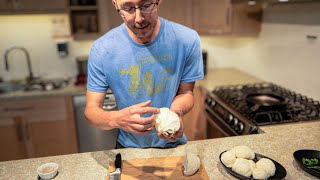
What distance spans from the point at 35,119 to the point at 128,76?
5.26 ft

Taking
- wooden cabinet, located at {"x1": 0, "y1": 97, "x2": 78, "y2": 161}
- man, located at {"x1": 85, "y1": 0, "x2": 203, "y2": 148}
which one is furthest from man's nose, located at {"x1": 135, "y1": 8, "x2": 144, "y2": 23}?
wooden cabinet, located at {"x1": 0, "y1": 97, "x2": 78, "y2": 161}

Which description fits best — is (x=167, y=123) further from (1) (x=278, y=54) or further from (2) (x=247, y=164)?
(1) (x=278, y=54)

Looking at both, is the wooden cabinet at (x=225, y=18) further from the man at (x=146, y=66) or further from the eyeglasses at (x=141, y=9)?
the eyeglasses at (x=141, y=9)

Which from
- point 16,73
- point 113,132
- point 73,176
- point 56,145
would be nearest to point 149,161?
point 73,176

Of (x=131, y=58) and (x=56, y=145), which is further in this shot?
(x=56, y=145)

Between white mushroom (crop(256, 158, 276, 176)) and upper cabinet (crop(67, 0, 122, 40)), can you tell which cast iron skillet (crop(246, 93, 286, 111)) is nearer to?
white mushroom (crop(256, 158, 276, 176))

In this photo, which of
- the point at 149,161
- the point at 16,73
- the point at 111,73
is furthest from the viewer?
the point at 16,73

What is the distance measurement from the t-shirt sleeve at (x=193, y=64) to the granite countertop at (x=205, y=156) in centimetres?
31

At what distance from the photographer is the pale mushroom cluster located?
94 cm

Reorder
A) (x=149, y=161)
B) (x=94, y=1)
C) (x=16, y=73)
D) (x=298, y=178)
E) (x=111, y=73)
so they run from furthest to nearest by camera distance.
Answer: (x=16, y=73) < (x=94, y=1) < (x=111, y=73) < (x=149, y=161) < (x=298, y=178)

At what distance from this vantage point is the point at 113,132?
6.05ft

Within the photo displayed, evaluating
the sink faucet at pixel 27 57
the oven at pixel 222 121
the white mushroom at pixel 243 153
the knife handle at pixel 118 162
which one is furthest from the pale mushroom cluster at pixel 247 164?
the sink faucet at pixel 27 57

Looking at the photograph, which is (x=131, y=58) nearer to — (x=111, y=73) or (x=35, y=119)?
(x=111, y=73)

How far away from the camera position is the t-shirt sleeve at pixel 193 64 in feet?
4.08
